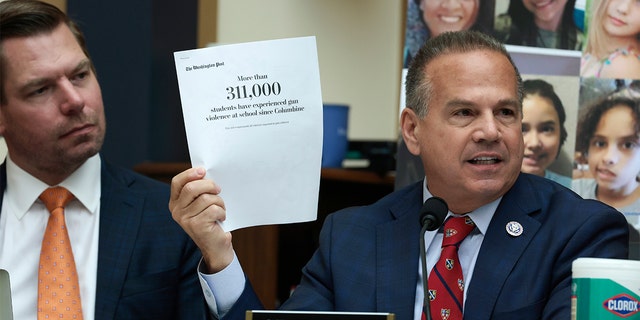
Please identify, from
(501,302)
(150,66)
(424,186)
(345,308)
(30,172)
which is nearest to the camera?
(501,302)

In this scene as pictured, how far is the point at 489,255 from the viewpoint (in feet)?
7.68

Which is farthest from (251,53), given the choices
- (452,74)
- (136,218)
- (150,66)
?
(150,66)

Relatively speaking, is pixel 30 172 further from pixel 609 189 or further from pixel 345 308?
pixel 609 189

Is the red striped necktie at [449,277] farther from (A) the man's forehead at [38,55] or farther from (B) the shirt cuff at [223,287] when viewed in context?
(A) the man's forehead at [38,55]

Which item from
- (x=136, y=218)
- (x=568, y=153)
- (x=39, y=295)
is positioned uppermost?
(x=568, y=153)

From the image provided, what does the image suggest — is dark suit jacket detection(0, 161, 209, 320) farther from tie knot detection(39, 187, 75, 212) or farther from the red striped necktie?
the red striped necktie

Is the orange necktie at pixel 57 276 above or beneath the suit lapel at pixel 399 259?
beneath

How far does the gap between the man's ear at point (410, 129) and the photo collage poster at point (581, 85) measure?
125 millimetres

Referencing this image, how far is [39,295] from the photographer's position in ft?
8.79

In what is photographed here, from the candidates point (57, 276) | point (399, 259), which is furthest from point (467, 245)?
point (57, 276)

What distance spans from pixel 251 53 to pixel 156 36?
2609 millimetres

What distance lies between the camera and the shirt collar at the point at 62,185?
2.82 metres

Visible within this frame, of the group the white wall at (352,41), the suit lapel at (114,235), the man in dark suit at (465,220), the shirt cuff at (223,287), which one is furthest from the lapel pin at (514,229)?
the white wall at (352,41)

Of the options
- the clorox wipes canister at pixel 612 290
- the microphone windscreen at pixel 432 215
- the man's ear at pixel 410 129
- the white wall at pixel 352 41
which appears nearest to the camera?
the clorox wipes canister at pixel 612 290
